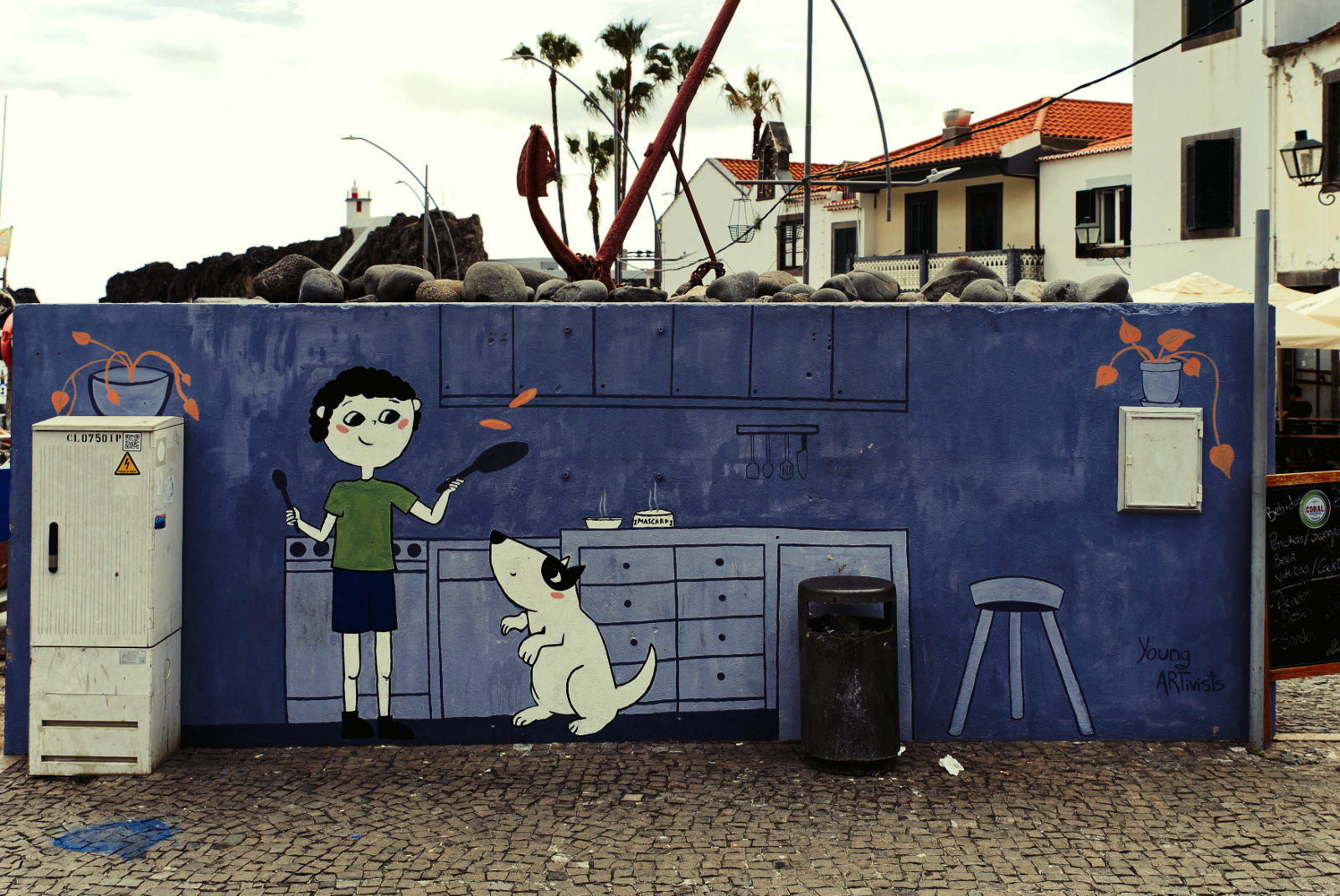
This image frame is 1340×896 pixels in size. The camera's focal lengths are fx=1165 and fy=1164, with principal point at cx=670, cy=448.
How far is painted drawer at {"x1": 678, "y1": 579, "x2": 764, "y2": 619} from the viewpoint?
6.43m

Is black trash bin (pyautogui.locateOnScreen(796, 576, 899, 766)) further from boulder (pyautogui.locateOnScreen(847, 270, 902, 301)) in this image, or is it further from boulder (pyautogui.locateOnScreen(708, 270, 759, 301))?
boulder (pyautogui.locateOnScreen(708, 270, 759, 301))

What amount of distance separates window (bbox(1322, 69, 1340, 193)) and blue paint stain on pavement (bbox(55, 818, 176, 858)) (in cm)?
1739

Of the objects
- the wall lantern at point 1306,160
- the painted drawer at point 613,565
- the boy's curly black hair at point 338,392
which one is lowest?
the painted drawer at point 613,565

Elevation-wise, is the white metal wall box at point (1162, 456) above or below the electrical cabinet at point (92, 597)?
above

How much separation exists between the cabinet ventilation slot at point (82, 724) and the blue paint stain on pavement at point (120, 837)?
0.68 meters

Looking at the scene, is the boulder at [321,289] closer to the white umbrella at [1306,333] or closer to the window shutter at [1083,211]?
the white umbrella at [1306,333]

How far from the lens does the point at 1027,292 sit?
7.30 m

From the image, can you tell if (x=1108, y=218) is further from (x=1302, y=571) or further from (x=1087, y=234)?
(x=1302, y=571)

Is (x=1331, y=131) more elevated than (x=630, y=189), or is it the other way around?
(x=1331, y=131)

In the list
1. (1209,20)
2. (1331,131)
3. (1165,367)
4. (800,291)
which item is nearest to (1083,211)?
(1209,20)

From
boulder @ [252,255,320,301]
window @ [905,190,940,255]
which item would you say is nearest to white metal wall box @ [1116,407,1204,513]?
boulder @ [252,255,320,301]

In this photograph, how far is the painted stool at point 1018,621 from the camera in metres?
6.43

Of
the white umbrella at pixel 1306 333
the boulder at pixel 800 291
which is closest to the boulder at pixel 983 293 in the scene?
the boulder at pixel 800 291

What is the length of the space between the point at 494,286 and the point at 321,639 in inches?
88.3
